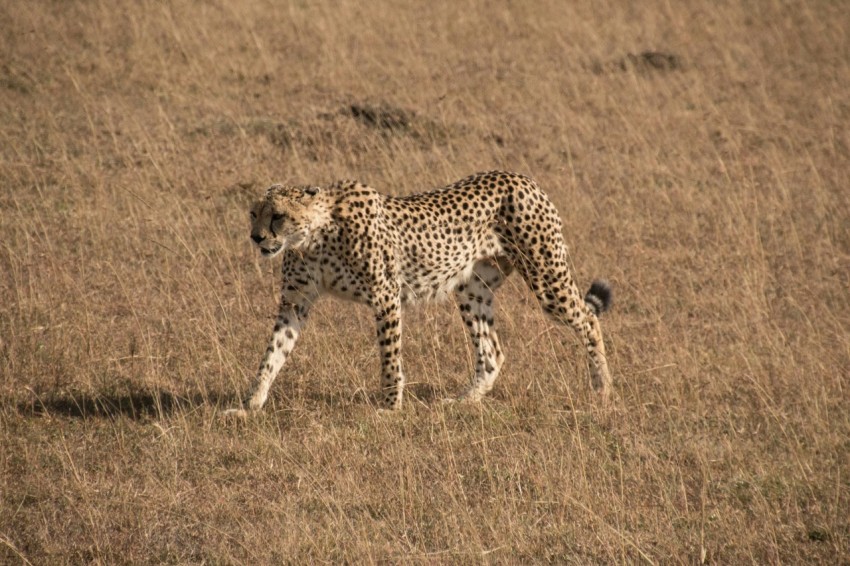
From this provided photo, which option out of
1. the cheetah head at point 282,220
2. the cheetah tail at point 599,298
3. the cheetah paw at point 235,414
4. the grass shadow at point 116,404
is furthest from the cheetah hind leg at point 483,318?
the grass shadow at point 116,404

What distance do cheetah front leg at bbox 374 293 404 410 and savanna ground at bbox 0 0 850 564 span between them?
0.12 meters

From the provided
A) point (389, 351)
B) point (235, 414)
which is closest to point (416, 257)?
point (389, 351)

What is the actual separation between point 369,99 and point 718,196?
3391mm

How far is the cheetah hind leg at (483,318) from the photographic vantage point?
21.6 feet

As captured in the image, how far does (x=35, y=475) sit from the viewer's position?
523cm

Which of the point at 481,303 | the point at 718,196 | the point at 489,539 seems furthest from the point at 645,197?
the point at 489,539

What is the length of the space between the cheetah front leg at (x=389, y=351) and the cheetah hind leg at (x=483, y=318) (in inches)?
20.0

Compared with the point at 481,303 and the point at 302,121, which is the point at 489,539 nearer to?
the point at 481,303

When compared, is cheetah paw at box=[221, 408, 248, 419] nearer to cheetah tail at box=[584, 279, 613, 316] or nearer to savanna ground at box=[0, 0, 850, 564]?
savanna ground at box=[0, 0, 850, 564]

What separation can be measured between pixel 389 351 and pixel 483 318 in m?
0.83

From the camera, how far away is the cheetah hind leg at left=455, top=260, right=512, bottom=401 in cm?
659

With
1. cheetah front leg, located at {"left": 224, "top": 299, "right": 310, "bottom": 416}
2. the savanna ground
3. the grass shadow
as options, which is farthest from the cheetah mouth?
the grass shadow

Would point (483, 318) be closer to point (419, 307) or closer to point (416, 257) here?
point (416, 257)

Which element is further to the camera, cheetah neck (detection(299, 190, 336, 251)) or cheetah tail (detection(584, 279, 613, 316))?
cheetah tail (detection(584, 279, 613, 316))
